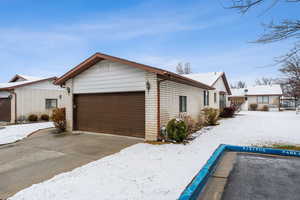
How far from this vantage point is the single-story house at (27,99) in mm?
14297

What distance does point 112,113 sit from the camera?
A: 28.0ft

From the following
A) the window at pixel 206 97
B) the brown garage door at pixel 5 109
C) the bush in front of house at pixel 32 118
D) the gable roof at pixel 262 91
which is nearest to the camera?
the window at pixel 206 97

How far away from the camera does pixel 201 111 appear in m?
12.6

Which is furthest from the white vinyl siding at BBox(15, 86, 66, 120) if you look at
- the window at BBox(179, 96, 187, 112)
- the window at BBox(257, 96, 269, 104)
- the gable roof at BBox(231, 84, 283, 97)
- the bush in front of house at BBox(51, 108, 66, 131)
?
the window at BBox(257, 96, 269, 104)

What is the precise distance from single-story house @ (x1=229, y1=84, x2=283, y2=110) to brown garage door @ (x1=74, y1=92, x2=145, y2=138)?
25.6 m

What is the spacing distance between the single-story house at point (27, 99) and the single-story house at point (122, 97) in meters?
7.21

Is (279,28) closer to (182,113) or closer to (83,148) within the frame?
(182,113)

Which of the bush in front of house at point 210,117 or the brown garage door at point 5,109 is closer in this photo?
the bush in front of house at point 210,117

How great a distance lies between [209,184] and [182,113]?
5.93 m

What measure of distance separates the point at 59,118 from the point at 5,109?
9875mm

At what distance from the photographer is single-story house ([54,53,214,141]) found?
23.4 feet

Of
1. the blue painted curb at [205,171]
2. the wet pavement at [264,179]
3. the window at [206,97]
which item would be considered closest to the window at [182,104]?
the blue painted curb at [205,171]

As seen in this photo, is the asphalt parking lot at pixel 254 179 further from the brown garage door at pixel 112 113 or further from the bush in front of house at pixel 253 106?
the bush in front of house at pixel 253 106

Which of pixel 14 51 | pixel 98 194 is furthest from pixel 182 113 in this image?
pixel 14 51
